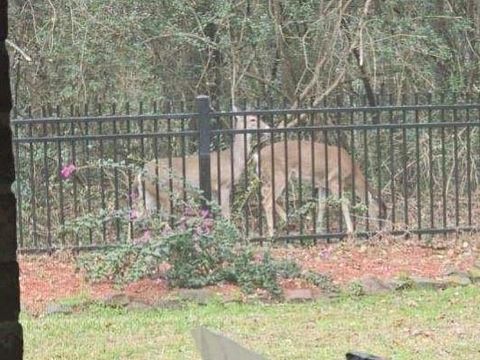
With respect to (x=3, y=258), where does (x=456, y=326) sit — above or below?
below

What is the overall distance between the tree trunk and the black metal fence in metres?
7.39

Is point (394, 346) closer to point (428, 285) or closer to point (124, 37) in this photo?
point (428, 285)

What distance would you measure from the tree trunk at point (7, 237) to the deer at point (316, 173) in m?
10.1

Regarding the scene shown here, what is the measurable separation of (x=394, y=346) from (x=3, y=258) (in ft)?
17.5

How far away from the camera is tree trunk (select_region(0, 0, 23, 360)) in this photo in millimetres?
1675

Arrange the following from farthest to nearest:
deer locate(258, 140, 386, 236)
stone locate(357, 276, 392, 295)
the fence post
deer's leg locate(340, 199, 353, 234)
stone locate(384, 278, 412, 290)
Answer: deer locate(258, 140, 386, 236) < deer's leg locate(340, 199, 353, 234) < the fence post < stone locate(384, 278, 412, 290) < stone locate(357, 276, 392, 295)

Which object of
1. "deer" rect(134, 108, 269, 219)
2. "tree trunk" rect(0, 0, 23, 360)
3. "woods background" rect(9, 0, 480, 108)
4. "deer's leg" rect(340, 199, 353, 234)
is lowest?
"deer's leg" rect(340, 199, 353, 234)

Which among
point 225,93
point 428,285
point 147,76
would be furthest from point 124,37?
point 428,285

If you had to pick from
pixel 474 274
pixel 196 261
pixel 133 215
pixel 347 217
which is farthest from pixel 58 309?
pixel 347 217

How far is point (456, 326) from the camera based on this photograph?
7391 millimetres

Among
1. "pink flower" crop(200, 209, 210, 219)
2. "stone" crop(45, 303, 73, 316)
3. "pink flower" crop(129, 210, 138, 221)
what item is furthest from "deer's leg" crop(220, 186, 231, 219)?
"stone" crop(45, 303, 73, 316)

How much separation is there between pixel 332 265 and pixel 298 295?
1.40 meters

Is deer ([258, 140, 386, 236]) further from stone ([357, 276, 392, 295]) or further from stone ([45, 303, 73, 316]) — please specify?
stone ([45, 303, 73, 316])

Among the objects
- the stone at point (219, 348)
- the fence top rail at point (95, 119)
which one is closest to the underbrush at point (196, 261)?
the fence top rail at point (95, 119)
